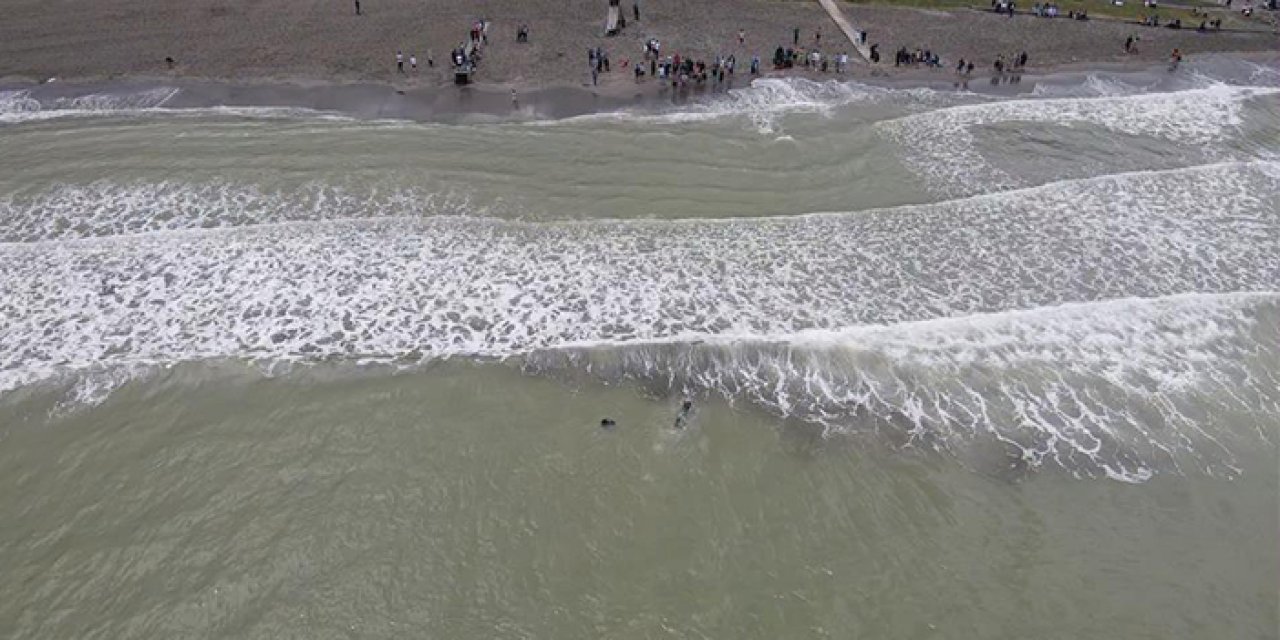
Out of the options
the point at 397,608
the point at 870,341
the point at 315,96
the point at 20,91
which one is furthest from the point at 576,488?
the point at 20,91

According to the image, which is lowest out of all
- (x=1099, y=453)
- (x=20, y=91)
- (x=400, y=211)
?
(x=1099, y=453)

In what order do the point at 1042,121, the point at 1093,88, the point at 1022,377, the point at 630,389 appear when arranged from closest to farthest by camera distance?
the point at 630,389 → the point at 1022,377 → the point at 1042,121 → the point at 1093,88

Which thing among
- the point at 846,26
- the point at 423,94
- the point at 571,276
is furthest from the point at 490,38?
the point at 571,276

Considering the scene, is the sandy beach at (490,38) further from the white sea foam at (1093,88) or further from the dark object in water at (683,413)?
the dark object in water at (683,413)

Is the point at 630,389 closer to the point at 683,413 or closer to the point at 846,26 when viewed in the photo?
the point at 683,413

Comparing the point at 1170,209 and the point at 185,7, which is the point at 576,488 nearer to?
the point at 1170,209
